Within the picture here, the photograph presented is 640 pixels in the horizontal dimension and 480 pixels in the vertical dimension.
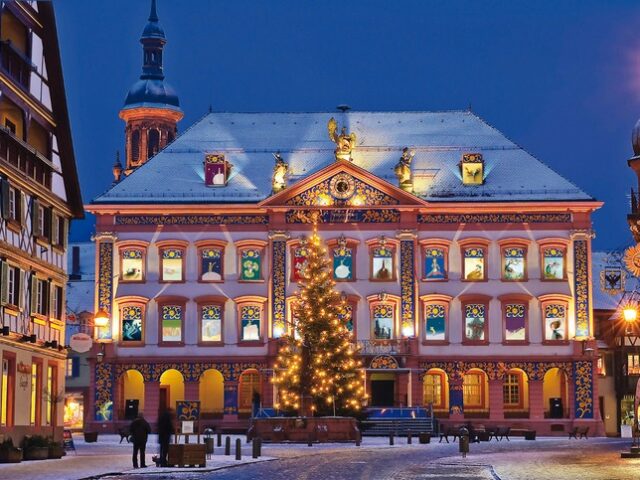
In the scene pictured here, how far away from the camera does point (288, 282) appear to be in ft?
268

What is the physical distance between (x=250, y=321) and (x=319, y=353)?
52.2 ft

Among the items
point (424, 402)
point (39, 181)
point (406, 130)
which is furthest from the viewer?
point (406, 130)

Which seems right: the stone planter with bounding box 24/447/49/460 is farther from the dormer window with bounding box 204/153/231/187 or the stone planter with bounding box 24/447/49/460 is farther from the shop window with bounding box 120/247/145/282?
the dormer window with bounding box 204/153/231/187

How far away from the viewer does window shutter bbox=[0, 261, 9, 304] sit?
142 ft

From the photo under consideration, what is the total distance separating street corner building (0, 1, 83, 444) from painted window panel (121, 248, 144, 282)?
2936cm

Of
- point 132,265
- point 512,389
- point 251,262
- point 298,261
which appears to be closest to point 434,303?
point 512,389

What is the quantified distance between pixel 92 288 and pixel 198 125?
57.5 feet

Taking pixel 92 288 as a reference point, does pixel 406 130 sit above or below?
above

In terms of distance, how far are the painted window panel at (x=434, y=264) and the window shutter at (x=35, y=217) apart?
3697cm

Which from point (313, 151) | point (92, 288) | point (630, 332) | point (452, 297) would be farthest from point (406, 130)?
point (92, 288)

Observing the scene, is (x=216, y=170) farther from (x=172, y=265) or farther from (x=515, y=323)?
(x=515, y=323)

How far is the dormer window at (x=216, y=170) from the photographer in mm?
83375

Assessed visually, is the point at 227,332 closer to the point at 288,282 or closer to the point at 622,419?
the point at 288,282

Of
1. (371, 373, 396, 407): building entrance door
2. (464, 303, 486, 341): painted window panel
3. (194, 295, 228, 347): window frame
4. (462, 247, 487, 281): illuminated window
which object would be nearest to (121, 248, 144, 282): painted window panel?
(194, 295, 228, 347): window frame
